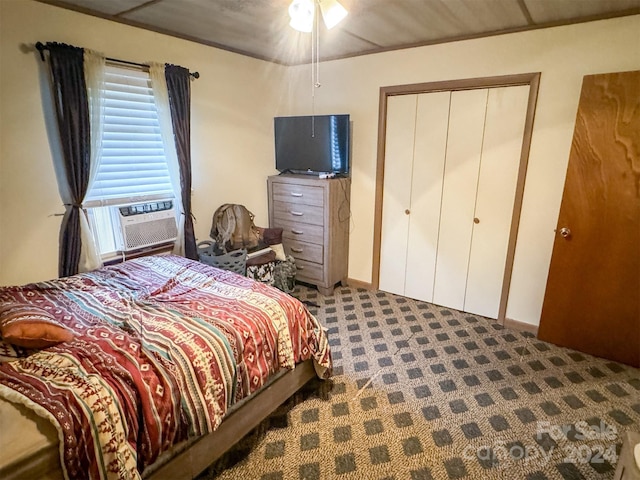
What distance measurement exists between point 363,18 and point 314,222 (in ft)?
5.66

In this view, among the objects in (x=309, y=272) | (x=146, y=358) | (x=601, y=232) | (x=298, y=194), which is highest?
(x=298, y=194)

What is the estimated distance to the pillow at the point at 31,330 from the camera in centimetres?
141

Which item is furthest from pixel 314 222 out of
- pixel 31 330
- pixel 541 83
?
pixel 31 330

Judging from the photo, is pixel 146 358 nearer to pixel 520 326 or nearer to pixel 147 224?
pixel 147 224

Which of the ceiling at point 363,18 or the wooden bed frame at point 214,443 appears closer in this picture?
the wooden bed frame at point 214,443

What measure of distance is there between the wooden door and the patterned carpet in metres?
0.24

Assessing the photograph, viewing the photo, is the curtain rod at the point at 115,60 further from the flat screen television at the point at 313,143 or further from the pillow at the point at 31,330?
the pillow at the point at 31,330

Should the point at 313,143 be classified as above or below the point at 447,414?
above

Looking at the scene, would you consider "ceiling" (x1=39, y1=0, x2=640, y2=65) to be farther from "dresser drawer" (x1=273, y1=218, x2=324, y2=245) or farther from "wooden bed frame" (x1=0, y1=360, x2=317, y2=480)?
"wooden bed frame" (x1=0, y1=360, x2=317, y2=480)

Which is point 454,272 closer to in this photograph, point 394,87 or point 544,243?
point 544,243

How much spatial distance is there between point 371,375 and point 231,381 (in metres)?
1.12

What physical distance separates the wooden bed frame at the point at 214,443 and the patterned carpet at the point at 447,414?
148mm

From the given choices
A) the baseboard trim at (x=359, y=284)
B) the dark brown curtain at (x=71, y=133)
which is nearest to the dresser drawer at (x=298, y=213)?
the baseboard trim at (x=359, y=284)

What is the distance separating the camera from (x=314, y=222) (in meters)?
3.41
